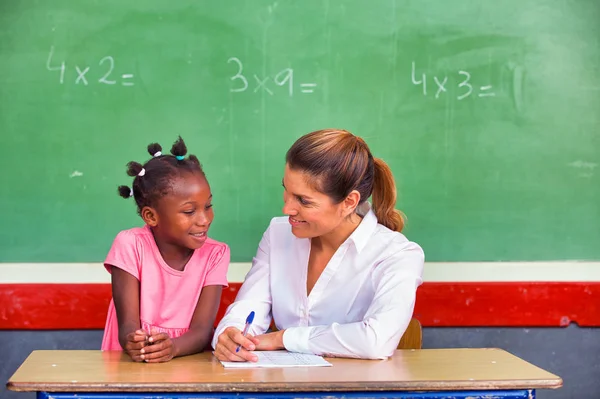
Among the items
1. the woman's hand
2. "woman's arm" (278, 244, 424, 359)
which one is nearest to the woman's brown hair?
"woman's arm" (278, 244, 424, 359)

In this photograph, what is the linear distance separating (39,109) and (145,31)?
612 mm

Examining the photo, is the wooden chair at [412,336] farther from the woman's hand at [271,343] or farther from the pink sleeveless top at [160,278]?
the pink sleeveless top at [160,278]

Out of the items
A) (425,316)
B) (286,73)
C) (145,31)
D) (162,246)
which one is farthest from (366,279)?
(145,31)

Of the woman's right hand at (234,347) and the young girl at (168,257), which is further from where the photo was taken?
the young girl at (168,257)

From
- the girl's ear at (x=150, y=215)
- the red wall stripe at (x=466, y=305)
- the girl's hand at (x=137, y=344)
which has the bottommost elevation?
the red wall stripe at (x=466, y=305)

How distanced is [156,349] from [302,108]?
5.48ft

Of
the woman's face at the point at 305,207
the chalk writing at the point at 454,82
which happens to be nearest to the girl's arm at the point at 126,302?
the woman's face at the point at 305,207

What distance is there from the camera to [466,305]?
A: 3904 mm

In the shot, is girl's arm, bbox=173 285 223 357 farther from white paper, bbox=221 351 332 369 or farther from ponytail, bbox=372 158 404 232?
ponytail, bbox=372 158 404 232

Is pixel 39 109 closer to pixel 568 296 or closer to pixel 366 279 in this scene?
pixel 366 279

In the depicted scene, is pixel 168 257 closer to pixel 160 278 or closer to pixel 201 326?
pixel 160 278

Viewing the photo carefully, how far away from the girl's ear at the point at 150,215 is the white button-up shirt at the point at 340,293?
424mm

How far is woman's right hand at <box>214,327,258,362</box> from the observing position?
2.56 m

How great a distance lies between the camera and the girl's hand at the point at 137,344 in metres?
2.53
